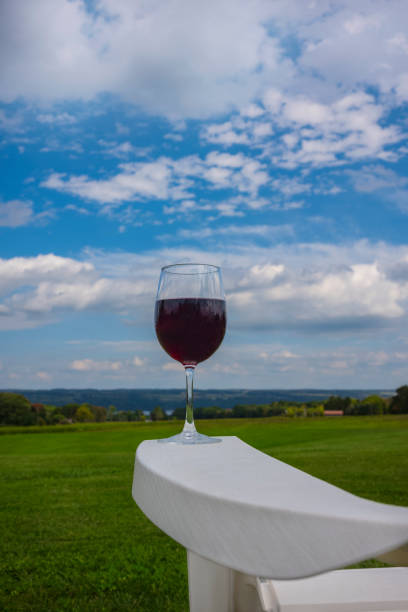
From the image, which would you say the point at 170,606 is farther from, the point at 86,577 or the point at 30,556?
the point at 30,556

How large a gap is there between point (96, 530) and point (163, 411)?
70.6ft

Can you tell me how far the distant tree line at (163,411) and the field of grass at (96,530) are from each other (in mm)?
8900

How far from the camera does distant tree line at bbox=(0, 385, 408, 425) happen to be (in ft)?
93.1

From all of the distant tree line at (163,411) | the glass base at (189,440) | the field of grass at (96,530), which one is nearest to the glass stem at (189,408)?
the glass base at (189,440)

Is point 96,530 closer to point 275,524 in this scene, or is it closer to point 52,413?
point 275,524

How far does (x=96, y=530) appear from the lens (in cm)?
760

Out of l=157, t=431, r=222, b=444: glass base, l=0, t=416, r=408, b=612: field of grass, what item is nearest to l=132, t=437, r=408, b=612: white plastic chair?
l=157, t=431, r=222, b=444: glass base

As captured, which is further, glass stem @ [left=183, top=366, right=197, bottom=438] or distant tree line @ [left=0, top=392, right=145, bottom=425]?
distant tree line @ [left=0, top=392, right=145, bottom=425]

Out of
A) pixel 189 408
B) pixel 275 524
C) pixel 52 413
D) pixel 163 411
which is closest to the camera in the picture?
pixel 275 524

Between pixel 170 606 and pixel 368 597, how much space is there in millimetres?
4290

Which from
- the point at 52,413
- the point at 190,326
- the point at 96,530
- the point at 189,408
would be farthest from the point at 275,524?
the point at 52,413

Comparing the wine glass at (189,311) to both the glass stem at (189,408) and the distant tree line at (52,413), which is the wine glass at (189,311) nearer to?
the glass stem at (189,408)

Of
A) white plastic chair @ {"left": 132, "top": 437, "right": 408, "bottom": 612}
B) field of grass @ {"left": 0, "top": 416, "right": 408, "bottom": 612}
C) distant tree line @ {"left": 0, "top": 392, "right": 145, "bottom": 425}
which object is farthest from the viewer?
distant tree line @ {"left": 0, "top": 392, "right": 145, "bottom": 425}

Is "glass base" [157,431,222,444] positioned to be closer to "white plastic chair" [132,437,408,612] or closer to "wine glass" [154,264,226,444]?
"wine glass" [154,264,226,444]
